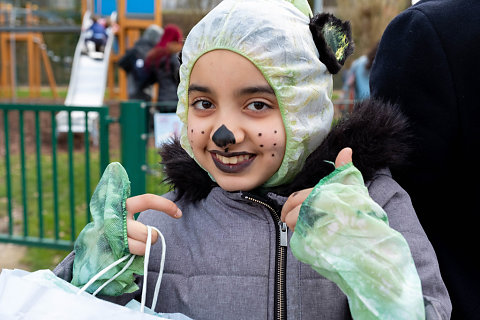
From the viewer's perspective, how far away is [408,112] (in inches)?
59.6

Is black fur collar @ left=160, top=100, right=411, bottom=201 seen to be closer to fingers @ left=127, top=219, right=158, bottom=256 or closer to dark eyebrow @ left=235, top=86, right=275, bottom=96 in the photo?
dark eyebrow @ left=235, top=86, right=275, bottom=96

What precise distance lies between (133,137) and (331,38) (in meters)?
2.72

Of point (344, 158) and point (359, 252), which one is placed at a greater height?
point (344, 158)

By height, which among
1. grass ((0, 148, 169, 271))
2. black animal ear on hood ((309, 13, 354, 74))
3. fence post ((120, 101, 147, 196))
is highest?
black animal ear on hood ((309, 13, 354, 74))

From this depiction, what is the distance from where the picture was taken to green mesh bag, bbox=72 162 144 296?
4.46 ft

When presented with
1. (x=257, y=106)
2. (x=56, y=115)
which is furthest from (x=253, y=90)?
(x=56, y=115)

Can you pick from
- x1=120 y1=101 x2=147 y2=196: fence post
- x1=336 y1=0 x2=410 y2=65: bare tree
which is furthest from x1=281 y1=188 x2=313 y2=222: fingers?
x1=336 y1=0 x2=410 y2=65: bare tree

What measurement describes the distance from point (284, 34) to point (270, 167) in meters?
0.33

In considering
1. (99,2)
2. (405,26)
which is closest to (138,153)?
(405,26)

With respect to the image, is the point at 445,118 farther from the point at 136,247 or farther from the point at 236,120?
the point at 136,247

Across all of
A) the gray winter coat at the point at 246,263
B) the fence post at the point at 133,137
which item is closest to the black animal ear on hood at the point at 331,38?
the gray winter coat at the point at 246,263

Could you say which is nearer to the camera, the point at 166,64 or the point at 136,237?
the point at 136,237

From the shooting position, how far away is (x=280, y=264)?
1.42 metres

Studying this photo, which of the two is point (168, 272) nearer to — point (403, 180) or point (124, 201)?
point (124, 201)
